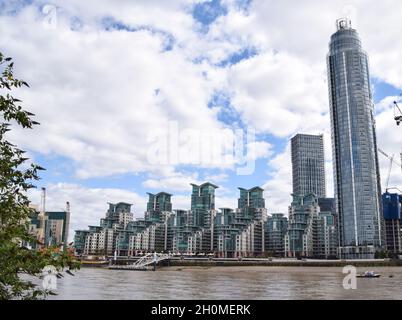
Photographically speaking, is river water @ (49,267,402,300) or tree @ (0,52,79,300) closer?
tree @ (0,52,79,300)

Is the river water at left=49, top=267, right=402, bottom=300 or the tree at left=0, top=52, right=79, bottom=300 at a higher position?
the tree at left=0, top=52, right=79, bottom=300

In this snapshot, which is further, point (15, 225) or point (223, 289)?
point (223, 289)

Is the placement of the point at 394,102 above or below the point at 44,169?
above

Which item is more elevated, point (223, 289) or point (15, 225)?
point (15, 225)

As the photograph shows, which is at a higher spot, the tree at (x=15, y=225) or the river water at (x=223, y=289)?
the tree at (x=15, y=225)

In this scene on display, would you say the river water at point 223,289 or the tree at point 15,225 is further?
the river water at point 223,289
